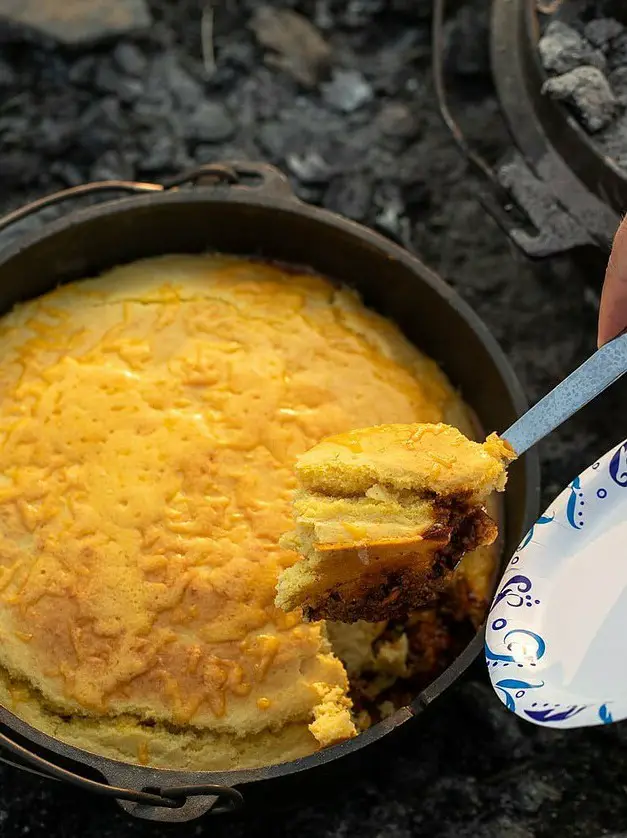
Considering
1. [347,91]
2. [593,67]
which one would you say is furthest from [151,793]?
[347,91]

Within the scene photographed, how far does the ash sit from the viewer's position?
2385 millimetres

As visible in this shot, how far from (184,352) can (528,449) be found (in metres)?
0.91

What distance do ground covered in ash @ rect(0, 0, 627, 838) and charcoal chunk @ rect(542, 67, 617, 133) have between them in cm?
49

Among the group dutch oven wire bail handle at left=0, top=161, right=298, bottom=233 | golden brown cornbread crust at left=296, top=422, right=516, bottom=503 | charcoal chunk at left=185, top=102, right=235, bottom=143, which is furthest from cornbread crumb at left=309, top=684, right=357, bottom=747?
charcoal chunk at left=185, top=102, right=235, bottom=143

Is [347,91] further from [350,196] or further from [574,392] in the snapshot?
[574,392]

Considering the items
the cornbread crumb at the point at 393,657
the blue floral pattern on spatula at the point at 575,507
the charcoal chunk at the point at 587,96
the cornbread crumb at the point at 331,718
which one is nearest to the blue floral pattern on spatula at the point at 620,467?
the blue floral pattern on spatula at the point at 575,507

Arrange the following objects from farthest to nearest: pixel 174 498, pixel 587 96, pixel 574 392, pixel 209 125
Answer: pixel 209 125
pixel 587 96
pixel 174 498
pixel 574 392

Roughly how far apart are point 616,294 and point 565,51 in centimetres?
95

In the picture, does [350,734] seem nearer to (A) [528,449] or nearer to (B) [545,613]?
(B) [545,613]

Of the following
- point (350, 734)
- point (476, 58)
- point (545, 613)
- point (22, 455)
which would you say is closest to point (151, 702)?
point (350, 734)

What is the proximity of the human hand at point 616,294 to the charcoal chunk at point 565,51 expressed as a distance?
77cm

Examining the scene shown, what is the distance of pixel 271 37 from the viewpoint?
138 inches

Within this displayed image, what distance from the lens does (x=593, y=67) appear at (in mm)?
2465

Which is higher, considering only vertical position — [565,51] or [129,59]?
[565,51]
